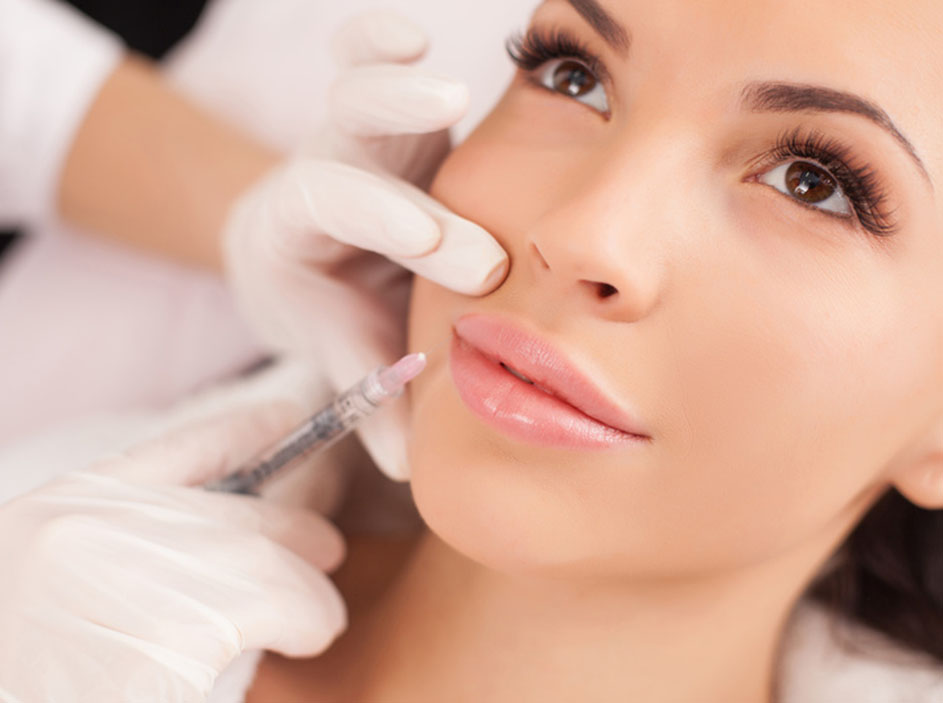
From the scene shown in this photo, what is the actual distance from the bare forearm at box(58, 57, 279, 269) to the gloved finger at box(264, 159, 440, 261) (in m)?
0.56

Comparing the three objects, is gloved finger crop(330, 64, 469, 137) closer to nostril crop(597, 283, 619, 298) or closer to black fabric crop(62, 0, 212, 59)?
nostril crop(597, 283, 619, 298)

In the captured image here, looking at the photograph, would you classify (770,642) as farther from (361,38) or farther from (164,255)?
(164,255)

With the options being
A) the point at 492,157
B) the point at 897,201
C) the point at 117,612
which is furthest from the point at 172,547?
the point at 897,201

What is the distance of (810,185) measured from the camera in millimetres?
783

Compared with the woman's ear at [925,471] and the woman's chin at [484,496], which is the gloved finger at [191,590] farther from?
the woman's ear at [925,471]

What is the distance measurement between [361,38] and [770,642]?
0.78 m

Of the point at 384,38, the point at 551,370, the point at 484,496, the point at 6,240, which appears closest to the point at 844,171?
the point at 551,370

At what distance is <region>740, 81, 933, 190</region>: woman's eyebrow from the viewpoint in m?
0.73

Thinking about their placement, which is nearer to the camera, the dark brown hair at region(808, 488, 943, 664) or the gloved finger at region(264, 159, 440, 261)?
the gloved finger at region(264, 159, 440, 261)

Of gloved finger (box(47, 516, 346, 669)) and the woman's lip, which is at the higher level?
the woman's lip

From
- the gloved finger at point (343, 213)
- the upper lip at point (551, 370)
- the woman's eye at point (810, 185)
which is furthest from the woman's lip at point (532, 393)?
the woman's eye at point (810, 185)

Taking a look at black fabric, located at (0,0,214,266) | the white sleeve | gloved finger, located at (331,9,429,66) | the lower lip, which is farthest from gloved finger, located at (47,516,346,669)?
black fabric, located at (0,0,214,266)

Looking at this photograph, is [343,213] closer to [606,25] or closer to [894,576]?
[606,25]

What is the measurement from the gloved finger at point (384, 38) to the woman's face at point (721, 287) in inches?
10.2
